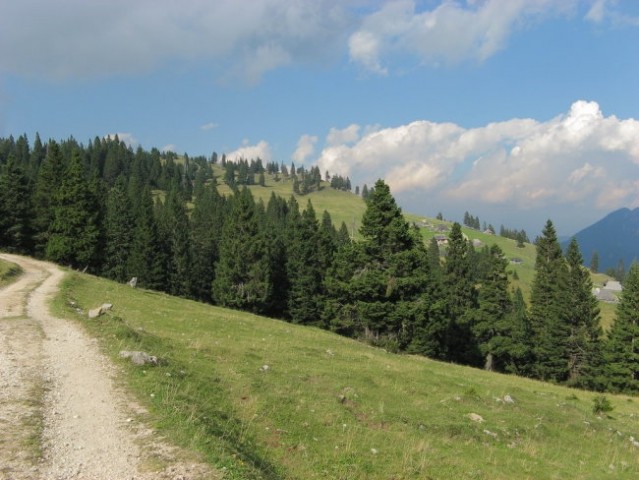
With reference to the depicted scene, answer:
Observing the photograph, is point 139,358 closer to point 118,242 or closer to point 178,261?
point 178,261

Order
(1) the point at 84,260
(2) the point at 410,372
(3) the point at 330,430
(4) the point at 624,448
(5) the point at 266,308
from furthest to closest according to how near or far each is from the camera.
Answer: (5) the point at 266,308
(1) the point at 84,260
(2) the point at 410,372
(4) the point at 624,448
(3) the point at 330,430

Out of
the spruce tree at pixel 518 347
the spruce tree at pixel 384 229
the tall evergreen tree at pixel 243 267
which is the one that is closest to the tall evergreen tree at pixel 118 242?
the tall evergreen tree at pixel 243 267

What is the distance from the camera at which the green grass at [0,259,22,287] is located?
104ft

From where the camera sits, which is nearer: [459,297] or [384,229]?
[384,229]

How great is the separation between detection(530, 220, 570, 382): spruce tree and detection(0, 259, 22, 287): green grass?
187 feet

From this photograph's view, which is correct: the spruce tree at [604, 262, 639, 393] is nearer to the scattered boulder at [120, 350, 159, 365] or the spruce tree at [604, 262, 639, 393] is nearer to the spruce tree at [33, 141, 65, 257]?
the scattered boulder at [120, 350, 159, 365]

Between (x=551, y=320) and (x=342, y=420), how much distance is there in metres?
53.9

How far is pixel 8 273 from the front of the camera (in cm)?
3366

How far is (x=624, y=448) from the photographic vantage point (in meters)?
16.2

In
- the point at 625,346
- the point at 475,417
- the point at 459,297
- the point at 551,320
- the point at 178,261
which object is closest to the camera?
the point at 475,417

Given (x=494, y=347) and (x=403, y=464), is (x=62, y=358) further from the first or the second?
(x=494, y=347)

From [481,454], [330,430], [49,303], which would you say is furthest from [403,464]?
[49,303]

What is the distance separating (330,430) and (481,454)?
4402 millimetres

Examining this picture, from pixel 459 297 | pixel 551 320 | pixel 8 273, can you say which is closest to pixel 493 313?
pixel 459 297
